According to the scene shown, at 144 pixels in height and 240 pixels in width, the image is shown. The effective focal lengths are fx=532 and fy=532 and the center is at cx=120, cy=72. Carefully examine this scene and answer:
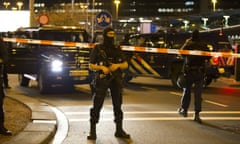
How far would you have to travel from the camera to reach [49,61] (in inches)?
608

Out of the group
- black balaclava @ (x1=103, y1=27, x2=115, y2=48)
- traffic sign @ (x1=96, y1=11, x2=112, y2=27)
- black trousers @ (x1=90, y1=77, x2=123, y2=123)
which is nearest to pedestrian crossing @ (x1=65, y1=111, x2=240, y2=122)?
black trousers @ (x1=90, y1=77, x2=123, y2=123)

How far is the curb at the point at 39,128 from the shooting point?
808 cm

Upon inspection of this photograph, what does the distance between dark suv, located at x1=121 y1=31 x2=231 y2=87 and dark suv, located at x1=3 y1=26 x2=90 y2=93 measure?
100 inches

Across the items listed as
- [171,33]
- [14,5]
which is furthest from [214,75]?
[14,5]

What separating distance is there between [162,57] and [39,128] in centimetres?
931

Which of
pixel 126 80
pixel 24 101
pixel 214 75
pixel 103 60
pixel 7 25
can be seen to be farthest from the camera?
pixel 7 25

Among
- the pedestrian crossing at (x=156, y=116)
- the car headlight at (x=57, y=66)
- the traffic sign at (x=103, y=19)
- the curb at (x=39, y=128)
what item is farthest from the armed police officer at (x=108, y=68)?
the traffic sign at (x=103, y=19)

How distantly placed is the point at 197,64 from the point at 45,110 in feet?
11.0

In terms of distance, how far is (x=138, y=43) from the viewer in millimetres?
18562

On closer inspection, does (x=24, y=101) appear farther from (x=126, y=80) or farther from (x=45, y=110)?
(x=126, y=80)

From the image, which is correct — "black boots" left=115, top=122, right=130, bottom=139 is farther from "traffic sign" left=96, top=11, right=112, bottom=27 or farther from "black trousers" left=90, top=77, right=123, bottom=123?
"traffic sign" left=96, top=11, right=112, bottom=27

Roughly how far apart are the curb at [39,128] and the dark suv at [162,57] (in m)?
6.58

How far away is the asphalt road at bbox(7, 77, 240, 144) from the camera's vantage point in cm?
873

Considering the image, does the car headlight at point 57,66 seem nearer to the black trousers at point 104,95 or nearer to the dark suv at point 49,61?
the dark suv at point 49,61
